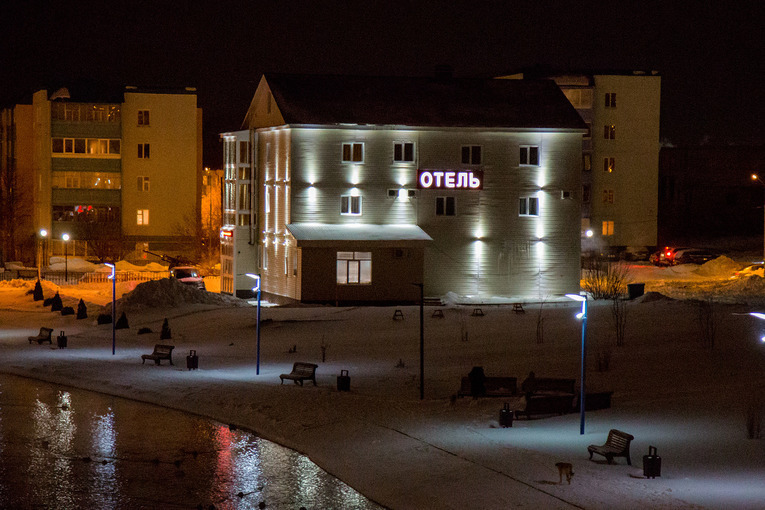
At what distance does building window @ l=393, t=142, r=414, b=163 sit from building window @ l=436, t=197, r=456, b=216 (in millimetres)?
2707

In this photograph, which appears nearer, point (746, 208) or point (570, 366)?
point (570, 366)

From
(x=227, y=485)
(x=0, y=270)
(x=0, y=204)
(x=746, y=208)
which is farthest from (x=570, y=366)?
(x=746, y=208)

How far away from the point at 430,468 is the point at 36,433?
9.51m

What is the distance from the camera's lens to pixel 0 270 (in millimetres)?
68750

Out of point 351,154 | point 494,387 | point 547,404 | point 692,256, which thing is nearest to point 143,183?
point 351,154

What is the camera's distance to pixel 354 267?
49.4m

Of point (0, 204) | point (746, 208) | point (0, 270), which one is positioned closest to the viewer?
point (0, 270)

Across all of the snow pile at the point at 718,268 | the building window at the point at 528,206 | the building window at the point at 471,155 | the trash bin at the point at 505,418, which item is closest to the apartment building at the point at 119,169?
the building window at the point at 471,155

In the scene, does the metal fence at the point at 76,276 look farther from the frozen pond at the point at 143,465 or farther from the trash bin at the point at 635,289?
the frozen pond at the point at 143,465

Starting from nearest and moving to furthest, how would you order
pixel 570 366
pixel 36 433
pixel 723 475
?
pixel 723 475 → pixel 36 433 → pixel 570 366

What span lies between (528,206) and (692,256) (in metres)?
23.6

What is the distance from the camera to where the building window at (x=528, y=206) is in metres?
52.9

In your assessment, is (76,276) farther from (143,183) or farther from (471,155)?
(471,155)

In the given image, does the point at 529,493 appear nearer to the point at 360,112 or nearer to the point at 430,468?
the point at 430,468
